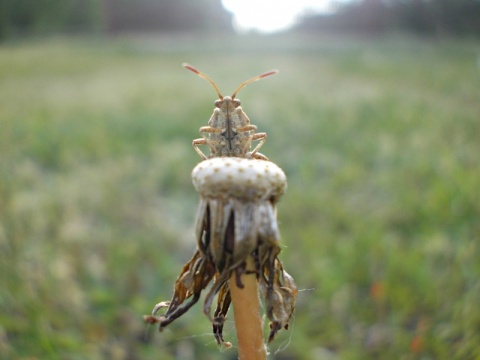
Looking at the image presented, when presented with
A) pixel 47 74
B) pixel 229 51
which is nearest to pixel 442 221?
pixel 47 74

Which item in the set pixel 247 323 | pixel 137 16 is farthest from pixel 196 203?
pixel 137 16

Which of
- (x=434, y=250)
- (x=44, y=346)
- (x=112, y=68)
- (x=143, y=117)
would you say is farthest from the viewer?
(x=112, y=68)

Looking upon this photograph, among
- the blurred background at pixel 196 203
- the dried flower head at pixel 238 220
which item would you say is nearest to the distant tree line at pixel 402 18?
the blurred background at pixel 196 203

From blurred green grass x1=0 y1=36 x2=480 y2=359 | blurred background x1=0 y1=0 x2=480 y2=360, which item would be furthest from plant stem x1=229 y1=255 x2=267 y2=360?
blurred background x1=0 y1=0 x2=480 y2=360

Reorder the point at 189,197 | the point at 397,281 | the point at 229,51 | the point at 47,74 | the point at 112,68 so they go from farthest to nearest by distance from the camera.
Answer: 1. the point at 229,51
2. the point at 112,68
3. the point at 47,74
4. the point at 189,197
5. the point at 397,281

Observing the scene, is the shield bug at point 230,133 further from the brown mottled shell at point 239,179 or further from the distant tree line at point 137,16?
the distant tree line at point 137,16

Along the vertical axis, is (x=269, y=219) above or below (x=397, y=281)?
above

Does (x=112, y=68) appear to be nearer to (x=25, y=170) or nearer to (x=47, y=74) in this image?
(x=47, y=74)

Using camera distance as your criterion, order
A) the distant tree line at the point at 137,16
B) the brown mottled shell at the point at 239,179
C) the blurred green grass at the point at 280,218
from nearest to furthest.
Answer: the brown mottled shell at the point at 239,179
the blurred green grass at the point at 280,218
the distant tree line at the point at 137,16
